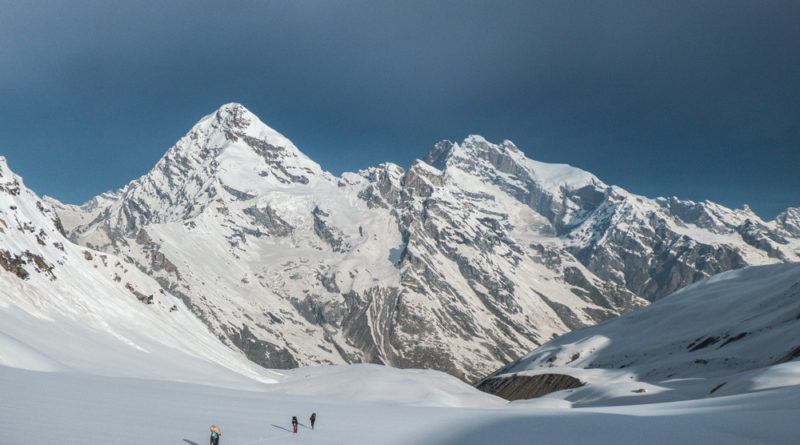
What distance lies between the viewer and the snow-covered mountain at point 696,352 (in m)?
88.2

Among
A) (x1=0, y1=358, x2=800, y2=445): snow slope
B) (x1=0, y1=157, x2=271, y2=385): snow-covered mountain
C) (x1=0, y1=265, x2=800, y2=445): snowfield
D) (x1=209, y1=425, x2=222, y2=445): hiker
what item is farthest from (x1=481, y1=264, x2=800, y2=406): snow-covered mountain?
(x1=0, y1=157, x2=271, y2=385): snow-covered mountain

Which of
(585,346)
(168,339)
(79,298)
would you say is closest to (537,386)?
(585,346)

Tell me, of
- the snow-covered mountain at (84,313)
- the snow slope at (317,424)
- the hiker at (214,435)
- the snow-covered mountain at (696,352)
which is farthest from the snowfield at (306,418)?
the snow-covered mountain at (696,352)

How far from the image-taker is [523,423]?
115ft

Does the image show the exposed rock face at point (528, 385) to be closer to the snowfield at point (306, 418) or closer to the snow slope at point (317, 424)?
the snowfield at point (306, 418)

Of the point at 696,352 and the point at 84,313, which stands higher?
the point at 84,313

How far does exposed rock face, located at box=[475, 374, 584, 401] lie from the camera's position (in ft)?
471

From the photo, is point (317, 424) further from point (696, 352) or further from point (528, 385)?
point (528, 385)

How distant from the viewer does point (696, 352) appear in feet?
435

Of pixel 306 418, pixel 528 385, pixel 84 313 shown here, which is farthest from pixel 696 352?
pixel 84 313

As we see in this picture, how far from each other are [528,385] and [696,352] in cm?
4564

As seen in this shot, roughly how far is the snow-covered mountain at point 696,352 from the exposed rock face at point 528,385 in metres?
0.65

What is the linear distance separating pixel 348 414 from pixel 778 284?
169 m

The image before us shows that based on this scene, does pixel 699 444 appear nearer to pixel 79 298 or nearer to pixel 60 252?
pixel 79 298
